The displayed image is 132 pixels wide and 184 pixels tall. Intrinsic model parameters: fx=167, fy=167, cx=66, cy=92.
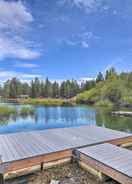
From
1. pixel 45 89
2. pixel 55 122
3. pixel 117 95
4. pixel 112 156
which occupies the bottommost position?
pixel 55 122

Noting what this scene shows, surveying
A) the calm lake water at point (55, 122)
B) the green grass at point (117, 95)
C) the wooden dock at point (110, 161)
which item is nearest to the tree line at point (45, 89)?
the green grass at point (117, 95)

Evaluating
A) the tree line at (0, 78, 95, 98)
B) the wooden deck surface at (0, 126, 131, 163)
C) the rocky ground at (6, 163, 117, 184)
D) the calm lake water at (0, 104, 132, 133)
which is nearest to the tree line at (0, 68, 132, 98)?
the tree line at (0, 78, 95, 98)

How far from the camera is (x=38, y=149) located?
14.2ft

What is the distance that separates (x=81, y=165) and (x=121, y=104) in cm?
2334

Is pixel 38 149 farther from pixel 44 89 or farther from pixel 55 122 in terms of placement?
pixel 44 89

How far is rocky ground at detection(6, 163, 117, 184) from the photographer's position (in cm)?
348

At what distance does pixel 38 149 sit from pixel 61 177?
1009 mm

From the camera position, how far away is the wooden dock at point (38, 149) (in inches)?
144

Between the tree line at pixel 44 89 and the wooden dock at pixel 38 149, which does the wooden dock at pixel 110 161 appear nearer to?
the wooden dock at pixel 38 149

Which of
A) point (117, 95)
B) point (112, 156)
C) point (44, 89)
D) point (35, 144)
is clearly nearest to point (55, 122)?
point (35, 144)

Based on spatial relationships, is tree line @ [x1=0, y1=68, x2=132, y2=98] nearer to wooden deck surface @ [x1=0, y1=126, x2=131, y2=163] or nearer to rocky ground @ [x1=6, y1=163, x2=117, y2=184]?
wooden deck surface @ [x1=0, y1=126, x2=131, y2=163]

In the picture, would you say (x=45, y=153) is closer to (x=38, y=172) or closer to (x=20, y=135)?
(x=38, y=172)

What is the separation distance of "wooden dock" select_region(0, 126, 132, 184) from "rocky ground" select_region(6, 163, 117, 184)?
18 cm

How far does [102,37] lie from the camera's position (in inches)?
622
